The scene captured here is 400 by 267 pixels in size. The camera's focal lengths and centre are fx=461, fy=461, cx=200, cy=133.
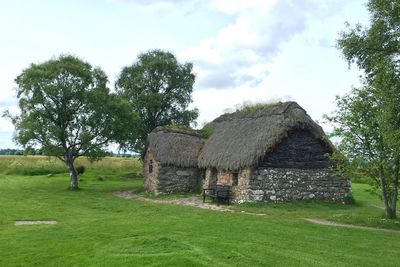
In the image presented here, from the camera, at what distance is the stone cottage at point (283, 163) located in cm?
2536

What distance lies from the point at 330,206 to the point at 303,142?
3915 mm

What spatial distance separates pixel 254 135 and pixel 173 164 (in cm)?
678

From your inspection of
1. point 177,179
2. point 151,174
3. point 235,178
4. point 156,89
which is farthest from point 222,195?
point 156,89

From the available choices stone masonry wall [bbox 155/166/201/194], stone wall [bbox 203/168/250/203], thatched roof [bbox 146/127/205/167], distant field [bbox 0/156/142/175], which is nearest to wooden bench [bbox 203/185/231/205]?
stone wall [bbox 203/168/250/203]

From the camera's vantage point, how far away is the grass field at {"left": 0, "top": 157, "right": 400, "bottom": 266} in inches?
444

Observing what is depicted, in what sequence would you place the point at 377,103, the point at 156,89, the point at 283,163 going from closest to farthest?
the point at 377,103 < the point at 283,163 < the point at 156,89

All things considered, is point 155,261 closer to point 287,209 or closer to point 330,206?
point 287,209

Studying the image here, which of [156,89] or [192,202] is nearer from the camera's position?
[192,202]

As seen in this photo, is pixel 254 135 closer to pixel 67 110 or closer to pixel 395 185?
pixel 395 185

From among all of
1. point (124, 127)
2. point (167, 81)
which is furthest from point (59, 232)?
point (167, 81)

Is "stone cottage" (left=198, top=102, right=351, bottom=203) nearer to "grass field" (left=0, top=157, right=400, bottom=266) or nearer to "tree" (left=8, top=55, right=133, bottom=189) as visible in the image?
"grass field" (left=0, top=157, right=400, bottom=266)

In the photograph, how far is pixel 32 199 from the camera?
2714 centimetres

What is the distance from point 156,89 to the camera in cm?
4944

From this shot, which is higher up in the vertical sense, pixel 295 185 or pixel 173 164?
pixel 173 164
